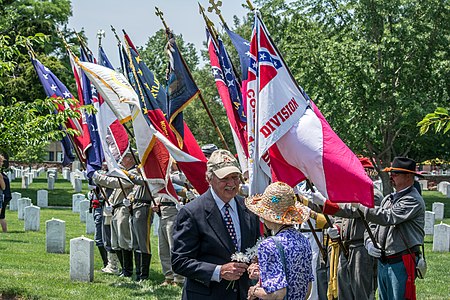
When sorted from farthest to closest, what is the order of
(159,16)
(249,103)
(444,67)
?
(444,67)
(159,16)
(249,103)

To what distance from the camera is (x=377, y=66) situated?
27.3 meters

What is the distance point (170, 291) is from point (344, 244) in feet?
12.4

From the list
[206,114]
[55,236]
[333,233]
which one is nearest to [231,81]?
[333,233]

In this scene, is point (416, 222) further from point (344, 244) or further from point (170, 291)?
point (170, 291)

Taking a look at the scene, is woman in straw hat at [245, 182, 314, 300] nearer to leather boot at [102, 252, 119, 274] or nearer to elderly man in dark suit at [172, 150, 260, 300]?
elderly man in dark suit at [172, 150, 260, 300]

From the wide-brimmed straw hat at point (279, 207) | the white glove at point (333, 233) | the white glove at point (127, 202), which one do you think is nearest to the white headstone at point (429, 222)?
the white glove at point (127, 202)

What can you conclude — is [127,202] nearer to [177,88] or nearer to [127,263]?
[127,263]

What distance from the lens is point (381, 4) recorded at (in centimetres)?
2666

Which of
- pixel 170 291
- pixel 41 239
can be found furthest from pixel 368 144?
pixel 170 291

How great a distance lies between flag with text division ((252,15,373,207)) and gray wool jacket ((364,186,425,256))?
790 mm

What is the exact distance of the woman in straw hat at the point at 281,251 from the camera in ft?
17.5

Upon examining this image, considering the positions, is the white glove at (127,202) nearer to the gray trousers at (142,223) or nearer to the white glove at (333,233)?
the gray trousers at (142,223)

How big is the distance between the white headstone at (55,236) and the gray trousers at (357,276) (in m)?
8.90

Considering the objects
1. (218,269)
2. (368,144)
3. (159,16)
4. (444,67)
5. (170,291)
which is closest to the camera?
(218,269)
